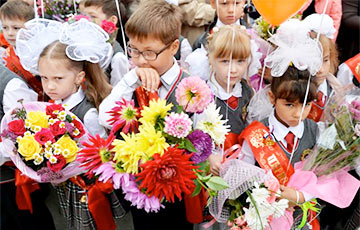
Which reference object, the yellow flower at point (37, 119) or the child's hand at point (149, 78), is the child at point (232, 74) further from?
the yellow flower at point (37, 119)

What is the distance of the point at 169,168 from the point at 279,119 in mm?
855

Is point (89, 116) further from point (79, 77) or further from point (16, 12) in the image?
point (16, 12)

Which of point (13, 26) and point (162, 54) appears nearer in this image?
point (162, 54)

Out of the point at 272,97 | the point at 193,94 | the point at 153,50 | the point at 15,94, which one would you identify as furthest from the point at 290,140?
the point at 15,94

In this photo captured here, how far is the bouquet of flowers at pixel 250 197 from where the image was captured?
154cm

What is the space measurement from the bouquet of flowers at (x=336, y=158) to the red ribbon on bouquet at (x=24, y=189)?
4.66ft

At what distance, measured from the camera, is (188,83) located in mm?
1472

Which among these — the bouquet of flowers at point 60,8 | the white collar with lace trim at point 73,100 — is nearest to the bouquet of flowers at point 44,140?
the white collar with lace trim at point 73,100

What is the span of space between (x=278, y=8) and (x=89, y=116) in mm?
1123

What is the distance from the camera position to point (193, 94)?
4.80 feet

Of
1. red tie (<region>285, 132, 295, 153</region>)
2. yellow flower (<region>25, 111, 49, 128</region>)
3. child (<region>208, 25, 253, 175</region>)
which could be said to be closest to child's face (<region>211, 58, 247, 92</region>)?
child (<region>208, 25, 253, 175</region>)

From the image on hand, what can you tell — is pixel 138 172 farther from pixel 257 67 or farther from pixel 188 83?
pixel 257 67

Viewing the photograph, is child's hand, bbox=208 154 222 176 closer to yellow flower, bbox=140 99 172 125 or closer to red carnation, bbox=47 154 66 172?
yellow flower, bbox=140 99 172 125

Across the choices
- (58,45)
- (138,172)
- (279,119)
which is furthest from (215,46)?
(138,172)
